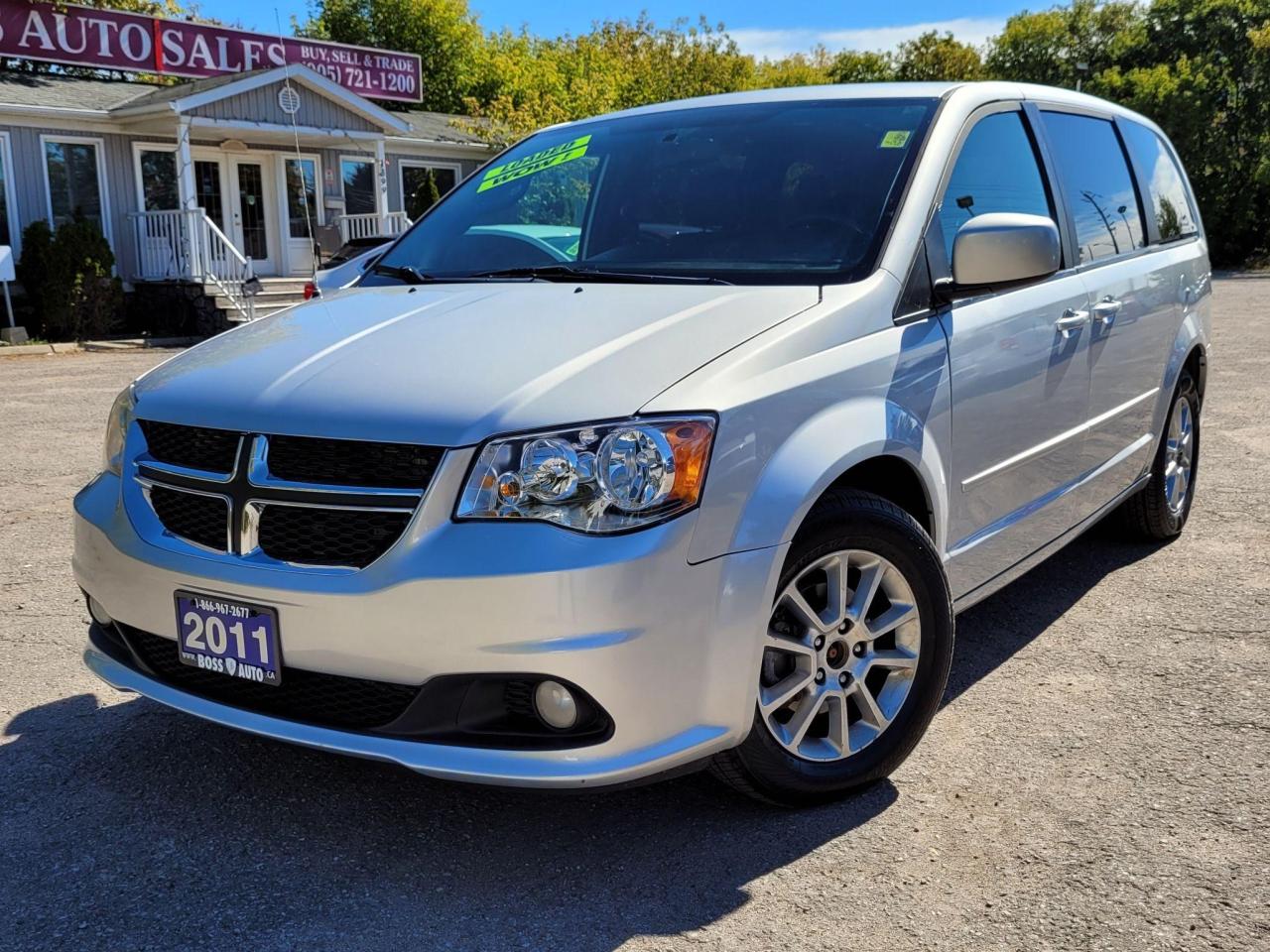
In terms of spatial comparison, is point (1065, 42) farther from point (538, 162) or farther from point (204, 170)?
point (538, 162)

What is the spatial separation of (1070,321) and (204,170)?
1989cm

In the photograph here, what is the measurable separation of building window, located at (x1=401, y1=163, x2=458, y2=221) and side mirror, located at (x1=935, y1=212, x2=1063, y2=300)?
73.7ft

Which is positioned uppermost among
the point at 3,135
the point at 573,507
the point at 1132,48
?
the point at 1132,48

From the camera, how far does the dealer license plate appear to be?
102 inches

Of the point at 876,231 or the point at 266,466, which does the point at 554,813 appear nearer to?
the point at 266,466

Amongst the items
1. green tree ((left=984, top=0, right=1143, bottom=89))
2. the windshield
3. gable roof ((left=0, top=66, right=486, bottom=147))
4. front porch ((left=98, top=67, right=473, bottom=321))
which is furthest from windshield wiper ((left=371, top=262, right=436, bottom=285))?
green tree ((left=984, top=0, right=1143, bottom=89))

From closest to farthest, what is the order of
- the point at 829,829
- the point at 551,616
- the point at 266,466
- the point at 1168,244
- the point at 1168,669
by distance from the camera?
the point at 551,616, the point at 266,466, the point at 829,829, the point at 1168,669, the point at 1168,244

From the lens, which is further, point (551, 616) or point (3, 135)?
point (3, 135)

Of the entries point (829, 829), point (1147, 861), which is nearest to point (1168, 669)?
point (1147, 861)

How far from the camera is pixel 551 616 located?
2.37 m

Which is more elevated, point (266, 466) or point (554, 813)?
point (266, 466)

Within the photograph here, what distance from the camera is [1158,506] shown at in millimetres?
5223

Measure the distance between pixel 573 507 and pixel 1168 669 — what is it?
7.91ft

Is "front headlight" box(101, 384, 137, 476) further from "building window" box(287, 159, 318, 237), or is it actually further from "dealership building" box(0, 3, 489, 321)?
"building window" box(287, 159, 318, 237)
